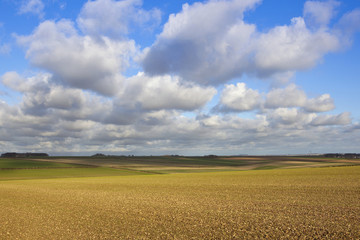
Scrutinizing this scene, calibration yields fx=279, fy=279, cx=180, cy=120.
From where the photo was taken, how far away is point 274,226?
12.8 meters

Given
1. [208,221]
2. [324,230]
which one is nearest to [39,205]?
[208,221]

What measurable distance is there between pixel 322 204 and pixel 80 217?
15.2 m

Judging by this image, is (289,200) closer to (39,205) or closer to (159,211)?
(159,211)

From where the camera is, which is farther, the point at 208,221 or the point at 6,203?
the point at 6,203

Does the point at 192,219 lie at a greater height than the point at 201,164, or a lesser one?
greater

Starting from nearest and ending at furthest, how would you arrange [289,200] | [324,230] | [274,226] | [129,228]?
[324,230] → [274,226] → [129,228] → [289,200]

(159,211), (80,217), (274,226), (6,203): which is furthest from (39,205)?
(274,226)

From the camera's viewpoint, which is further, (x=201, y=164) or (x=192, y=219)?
(x=201, y=164)

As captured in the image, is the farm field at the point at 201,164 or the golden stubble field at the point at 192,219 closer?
the golden stubble field at the point at 192,219

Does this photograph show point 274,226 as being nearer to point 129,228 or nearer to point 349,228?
point 349,228

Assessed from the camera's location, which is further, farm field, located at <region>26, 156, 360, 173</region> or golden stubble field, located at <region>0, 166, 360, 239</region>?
farm field, located at <region>26, 156, 360, 173</region>

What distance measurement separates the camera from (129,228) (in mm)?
13672

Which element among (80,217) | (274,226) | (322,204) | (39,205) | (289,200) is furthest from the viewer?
(39,205)

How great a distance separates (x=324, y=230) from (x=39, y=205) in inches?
771
